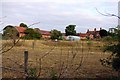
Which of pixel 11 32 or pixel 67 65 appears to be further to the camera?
pixel 67 65

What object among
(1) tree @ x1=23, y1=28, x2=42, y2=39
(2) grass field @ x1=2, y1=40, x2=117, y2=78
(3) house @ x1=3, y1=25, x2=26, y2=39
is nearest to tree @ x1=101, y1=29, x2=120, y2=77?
(2) grass field @ x1=2, y1=40, x2=117, y2=78

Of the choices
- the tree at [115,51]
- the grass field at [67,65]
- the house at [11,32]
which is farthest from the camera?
the tree at [115,51]

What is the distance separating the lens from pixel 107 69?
12508 mm

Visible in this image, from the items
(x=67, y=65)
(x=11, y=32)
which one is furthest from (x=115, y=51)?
(x=11, y=32)

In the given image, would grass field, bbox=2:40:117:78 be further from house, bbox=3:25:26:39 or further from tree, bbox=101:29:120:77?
tree, bbox=101:29:120:77

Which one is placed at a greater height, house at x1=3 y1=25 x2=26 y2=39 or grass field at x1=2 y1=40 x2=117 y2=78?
house at x1=3 y1=25 x2=26 y2=39

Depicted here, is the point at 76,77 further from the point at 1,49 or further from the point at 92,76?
the point at 1,49

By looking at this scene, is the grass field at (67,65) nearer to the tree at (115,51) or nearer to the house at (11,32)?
the house at (11,32)

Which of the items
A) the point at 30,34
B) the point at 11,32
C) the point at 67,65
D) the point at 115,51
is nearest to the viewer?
the point at 11,32

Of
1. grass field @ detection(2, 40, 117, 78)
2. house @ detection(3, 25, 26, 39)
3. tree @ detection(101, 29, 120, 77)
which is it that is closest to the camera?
house @ detection(3, 25, 26, 39)

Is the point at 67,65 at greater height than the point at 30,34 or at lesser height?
lesser

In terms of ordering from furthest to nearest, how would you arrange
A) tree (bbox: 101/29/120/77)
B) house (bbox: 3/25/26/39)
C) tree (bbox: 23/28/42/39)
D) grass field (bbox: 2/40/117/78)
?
tree (bbox: 101/29/120/77), grass field (bbox: 2/40/117/78), tree (bbox: 23/28/42/39), house (bbox: 3/25/26/39)

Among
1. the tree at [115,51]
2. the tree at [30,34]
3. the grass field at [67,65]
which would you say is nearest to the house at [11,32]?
the tree at [30,34]

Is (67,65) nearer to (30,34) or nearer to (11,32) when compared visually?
(30,34)
